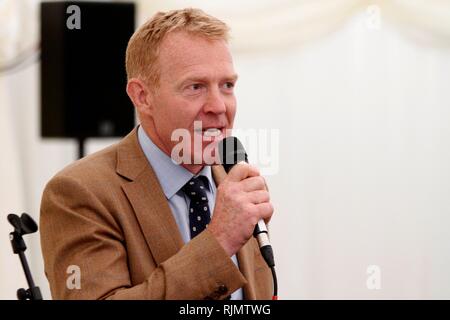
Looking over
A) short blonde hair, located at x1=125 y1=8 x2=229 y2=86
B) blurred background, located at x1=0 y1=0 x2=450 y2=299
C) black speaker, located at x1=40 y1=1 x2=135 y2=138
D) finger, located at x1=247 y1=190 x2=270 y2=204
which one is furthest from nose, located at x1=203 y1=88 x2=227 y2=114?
blurred background, located at x1=0 y1=0 x2=450 y2=299

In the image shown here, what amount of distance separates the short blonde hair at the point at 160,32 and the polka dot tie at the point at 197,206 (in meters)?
0.26

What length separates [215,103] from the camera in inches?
59.3

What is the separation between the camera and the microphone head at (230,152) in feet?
4.80

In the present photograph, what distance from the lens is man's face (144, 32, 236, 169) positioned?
152 centimetres

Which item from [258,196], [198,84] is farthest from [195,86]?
[258,196]

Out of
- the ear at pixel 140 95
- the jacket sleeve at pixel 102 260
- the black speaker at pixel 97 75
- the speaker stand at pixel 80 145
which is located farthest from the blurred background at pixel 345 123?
the jacket sleeve at pixel 102 260

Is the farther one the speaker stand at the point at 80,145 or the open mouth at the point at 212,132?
the speaker stand at the point at 80,145

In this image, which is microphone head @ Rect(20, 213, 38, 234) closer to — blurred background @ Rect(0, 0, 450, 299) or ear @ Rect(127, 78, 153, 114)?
ear @ Rect(127, 78, 153, 114)

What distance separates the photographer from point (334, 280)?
12.1 feet

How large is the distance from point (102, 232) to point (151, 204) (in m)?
0.15

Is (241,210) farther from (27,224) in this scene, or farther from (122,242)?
(27,224)

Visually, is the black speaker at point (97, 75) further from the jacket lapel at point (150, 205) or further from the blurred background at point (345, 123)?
the jacket lapel at point (150, 205)
